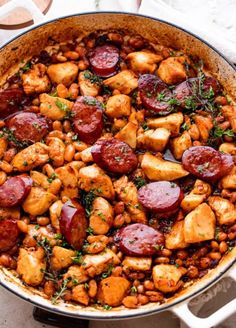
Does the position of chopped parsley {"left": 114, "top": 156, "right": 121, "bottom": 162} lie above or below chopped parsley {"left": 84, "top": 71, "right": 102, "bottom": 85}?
below

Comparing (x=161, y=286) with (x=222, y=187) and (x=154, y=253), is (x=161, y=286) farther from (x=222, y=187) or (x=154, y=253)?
(x=222, y=187)

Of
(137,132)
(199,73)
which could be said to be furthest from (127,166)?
(199,73)

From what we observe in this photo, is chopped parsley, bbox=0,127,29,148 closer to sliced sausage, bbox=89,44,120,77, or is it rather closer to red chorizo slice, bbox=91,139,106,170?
red chorizo slice, bbox=91,139,106,170

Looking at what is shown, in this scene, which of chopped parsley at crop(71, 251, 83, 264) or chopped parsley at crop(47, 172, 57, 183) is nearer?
chopped parsley at crop(71, 251, 83, 264)

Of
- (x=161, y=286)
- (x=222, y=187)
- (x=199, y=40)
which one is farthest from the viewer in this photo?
(x=199, y=40)

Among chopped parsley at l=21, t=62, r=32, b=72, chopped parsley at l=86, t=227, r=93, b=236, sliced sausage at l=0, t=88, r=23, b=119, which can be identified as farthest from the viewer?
chopped parsley at l=21, t=62, r=32, b=72

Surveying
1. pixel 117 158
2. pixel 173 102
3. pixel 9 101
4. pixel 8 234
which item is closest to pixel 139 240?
pixel 117 158

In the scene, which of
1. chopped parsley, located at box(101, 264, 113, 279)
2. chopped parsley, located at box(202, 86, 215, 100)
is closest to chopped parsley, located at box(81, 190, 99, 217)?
chopped parsley, located at box(101, 264, 113, 279)
